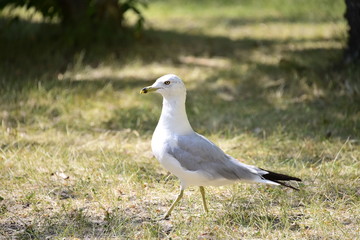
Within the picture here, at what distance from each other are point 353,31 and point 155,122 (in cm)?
254

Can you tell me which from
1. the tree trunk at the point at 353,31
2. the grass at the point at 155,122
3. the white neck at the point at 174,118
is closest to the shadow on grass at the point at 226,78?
the grass at the point at 155,122

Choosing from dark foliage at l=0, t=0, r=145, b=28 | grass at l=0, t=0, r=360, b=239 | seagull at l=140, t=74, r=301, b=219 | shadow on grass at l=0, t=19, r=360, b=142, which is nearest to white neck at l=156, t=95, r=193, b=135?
seagull at l=140, t=74, r=301, b=219

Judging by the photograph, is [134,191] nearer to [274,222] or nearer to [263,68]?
[274,222]

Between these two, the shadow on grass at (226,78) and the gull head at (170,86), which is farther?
the shadow on grass at (226,78)

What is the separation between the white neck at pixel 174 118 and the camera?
12.1ft

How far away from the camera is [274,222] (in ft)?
11.9

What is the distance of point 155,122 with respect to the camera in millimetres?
5664

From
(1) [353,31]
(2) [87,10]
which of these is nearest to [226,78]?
(1) [353,31]

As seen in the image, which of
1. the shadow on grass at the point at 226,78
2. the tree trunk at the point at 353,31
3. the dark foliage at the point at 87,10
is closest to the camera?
the shadow on grass at the point at 226,78

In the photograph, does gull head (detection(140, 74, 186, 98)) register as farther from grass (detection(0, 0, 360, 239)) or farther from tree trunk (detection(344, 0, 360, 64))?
tree trunk (detection(344, 0, 360, 64))

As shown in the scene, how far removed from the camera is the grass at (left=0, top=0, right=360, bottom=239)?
3.66m

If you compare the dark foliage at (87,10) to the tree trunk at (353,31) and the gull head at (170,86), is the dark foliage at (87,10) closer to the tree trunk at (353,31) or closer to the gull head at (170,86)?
the tree trunk at (353,31)

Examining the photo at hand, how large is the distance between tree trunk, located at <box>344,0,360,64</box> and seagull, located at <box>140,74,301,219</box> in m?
3.33

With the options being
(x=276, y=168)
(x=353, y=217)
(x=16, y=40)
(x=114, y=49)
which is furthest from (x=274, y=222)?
(x=16, y=40)
